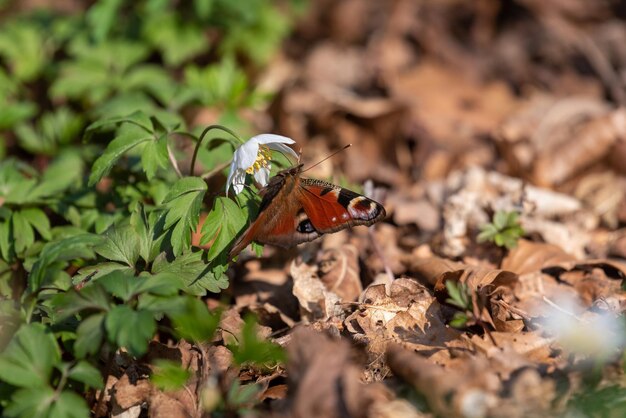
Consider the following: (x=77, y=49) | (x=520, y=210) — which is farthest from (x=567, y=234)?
(x=77, y=49)

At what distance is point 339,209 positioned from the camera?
299 centimetres

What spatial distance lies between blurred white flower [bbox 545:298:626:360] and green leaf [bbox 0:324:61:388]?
7.13 ft

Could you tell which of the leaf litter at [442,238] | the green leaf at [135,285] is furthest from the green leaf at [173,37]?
the green leaf at [135,285]

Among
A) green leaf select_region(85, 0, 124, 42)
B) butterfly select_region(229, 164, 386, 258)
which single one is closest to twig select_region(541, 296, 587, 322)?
Answer: butterfly select_region(229, 164, 386, 258)

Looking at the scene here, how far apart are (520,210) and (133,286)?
2.57 meters

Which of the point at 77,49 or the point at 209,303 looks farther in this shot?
the point at 77,49

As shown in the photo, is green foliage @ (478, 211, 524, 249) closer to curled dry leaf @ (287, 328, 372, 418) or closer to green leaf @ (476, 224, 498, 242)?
green leaf @ (476, 224, 498, 242)

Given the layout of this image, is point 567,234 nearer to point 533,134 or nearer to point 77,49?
point 533,134

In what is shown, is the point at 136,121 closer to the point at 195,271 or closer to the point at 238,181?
the point at 238,181

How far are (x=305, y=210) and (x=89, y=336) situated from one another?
1.11 meters

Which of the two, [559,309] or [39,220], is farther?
[39,220]

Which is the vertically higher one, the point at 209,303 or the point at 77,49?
the point at 77,49

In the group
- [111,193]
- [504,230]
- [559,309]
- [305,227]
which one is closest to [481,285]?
[559,309]

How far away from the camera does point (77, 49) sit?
531 cm
